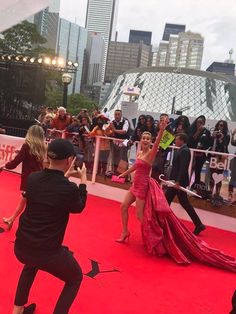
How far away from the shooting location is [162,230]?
5371 mm

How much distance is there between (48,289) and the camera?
12.6ft

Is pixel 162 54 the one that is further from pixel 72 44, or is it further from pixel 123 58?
pixel 72 44

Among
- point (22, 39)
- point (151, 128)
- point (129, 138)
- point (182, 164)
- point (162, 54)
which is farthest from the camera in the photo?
point (162, 54)

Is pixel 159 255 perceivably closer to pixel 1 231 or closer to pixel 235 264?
Answer: pixel 235 264

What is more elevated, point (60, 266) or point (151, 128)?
point (151, 128)

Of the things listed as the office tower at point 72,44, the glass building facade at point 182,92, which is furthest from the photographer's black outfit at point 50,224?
the office tower at point 72,44

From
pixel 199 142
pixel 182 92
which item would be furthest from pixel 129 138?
pixel 182 92

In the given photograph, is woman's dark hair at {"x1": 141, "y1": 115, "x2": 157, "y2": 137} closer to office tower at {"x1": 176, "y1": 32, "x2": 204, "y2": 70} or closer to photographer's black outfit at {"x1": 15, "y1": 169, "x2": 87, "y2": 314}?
photographer's black outfit at {"x1": 15, "y1": 169, "x2": 87, "y2": 314}

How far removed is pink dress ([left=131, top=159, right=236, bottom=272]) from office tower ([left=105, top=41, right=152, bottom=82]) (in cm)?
13946

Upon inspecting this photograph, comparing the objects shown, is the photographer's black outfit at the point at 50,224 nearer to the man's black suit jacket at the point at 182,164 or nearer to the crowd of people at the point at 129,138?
the man's black suit jacket at the point at 182,164

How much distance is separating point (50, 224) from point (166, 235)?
9.66 feet

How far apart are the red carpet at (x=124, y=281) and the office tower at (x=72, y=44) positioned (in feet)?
258

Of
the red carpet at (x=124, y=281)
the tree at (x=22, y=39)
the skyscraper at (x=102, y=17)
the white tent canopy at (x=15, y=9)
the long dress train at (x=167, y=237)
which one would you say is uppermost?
the skyscraper at (x=102, y=17)

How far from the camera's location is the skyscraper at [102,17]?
167250 mm
